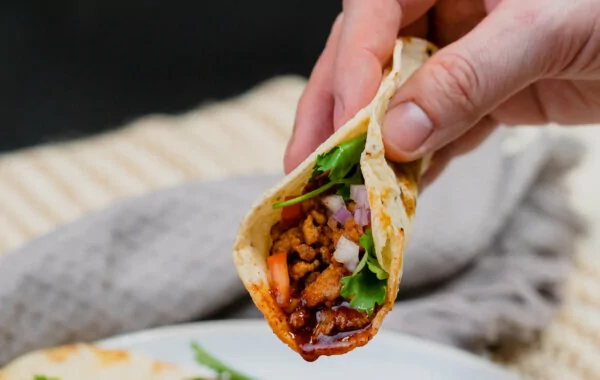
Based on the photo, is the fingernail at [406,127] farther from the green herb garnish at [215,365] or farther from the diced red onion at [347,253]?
the green herb garnish at [215,365]

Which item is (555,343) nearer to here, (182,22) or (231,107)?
(231,107)

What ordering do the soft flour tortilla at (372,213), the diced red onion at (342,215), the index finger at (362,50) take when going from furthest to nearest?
1. the index finger at (362,50)
2. the diced red onion at (342,215)
3. the soft flour tortilla at (372,213)

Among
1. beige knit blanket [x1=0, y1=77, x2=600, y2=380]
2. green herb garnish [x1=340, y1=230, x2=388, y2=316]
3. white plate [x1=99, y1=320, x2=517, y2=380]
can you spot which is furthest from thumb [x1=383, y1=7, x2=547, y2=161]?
beige knit blanket [x1=0, y1=77, x2=600, y2=380]

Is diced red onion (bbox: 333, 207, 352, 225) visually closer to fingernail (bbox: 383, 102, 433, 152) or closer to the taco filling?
the taco filling

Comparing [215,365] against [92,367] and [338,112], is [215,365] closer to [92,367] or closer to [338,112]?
[92,367]

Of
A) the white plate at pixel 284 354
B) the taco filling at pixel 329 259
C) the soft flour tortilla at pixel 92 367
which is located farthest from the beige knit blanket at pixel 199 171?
the taco filling at pixel 329 259

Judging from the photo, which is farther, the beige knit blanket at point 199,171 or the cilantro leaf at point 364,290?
the beige knit blanket at point 199,171
